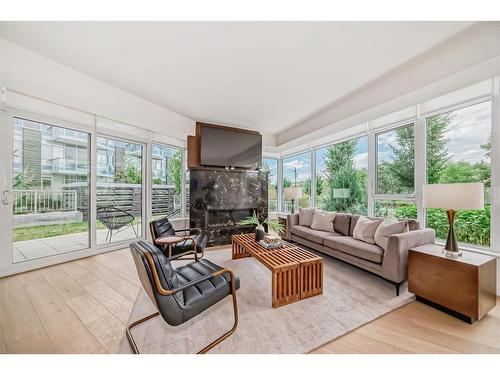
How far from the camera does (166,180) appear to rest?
4441 mm

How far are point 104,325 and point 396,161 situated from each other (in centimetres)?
449

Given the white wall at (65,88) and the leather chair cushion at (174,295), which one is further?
the white wall at (65,88)

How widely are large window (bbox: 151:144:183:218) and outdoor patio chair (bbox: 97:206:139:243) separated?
50cm

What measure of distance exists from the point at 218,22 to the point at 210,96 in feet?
4.82

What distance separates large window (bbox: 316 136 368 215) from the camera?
396 centimetres

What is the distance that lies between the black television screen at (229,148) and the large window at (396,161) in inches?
100

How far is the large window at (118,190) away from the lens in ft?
11.8

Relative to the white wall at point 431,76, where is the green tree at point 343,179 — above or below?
below

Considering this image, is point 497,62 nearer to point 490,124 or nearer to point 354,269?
point 490,124

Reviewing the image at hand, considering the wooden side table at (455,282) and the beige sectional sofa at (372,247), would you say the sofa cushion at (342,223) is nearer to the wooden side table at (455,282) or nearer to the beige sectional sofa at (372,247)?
the beige sectional sofa at (372,247)

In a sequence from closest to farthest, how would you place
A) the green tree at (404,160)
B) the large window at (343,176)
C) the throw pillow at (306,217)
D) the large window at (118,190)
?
the green tree at (404,160) < the large window at (118,190) < the large window at (343,176) < the throw pillow at (306,217)

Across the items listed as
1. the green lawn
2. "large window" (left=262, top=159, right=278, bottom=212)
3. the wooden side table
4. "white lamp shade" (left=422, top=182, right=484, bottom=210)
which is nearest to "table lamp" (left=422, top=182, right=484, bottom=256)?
"white lamp shade" (left=422, top=182, right=484, bottom=210)

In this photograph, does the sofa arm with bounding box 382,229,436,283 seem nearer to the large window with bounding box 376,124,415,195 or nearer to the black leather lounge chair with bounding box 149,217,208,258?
the large window with bounding box 376,124,415,195

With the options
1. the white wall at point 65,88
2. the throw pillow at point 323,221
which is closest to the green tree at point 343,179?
the throw pillow at point 323,221
